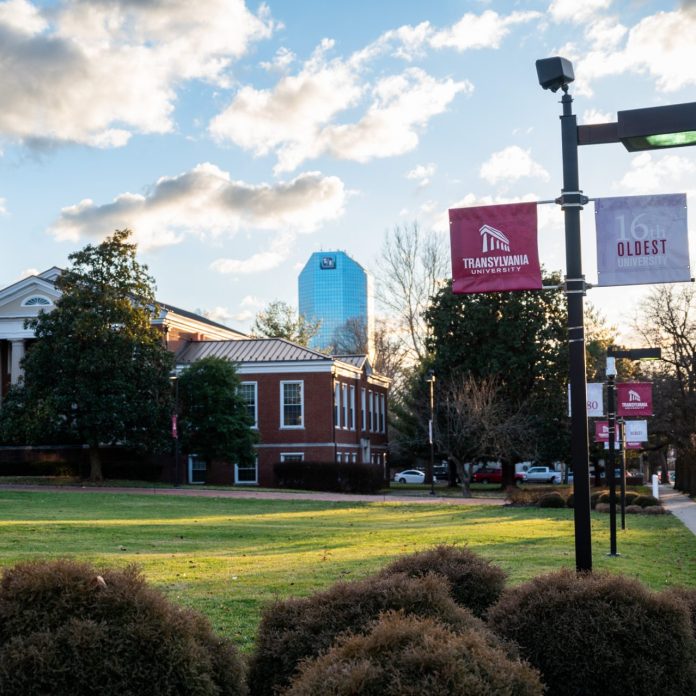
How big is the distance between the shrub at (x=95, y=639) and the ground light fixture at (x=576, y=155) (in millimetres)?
4160

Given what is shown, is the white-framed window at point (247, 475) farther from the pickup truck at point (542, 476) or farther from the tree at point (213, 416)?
the pickup truck at point (542, 476)

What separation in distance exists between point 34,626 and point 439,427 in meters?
53.6

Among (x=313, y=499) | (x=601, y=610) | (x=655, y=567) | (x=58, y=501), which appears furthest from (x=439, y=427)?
(x=601, y=610)

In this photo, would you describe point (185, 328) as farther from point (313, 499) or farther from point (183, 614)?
point (183, 614)

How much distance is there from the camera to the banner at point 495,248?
28.9 feet

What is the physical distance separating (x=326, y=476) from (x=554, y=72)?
41.4m

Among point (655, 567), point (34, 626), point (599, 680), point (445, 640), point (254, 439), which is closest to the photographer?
point (445, 640)

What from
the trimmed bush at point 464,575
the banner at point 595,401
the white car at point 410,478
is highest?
the banner at point 595,401

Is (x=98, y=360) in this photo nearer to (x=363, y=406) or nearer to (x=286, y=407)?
(x=286, y=407)

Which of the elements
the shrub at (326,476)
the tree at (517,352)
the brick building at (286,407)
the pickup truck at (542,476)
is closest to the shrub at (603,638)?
the shrub at (326,476)

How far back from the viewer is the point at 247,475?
5388 centimetres

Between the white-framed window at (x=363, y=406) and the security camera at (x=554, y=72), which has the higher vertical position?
the security camera at (x=554, y=72)

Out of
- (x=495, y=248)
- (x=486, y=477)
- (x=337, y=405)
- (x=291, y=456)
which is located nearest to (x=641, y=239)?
(x=495, y=248)

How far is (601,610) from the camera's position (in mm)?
6059
